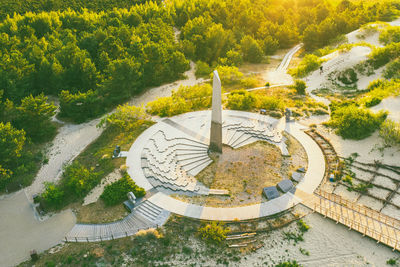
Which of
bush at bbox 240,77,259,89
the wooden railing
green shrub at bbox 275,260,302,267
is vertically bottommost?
green shrub at bbox 275,260,302,267

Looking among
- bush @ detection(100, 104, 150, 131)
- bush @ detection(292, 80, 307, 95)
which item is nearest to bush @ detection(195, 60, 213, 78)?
bush @ detection(292, 80, 307, 95)

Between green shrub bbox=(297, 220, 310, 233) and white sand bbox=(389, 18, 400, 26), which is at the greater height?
white sand bbox=(389, 18, 400, 26)

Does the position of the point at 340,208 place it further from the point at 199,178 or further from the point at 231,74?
the point at 231,74

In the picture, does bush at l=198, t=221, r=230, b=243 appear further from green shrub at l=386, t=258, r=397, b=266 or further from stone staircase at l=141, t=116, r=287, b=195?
green shrub at l=386, t=258, r=397, b=266

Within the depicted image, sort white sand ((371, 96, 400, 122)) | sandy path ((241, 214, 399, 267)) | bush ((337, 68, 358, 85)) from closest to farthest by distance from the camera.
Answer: sandy path ((241, 214, 399, 267)) < white sand ((371, 96, 400, 122)) < bush ((337, 68, 358, 85))

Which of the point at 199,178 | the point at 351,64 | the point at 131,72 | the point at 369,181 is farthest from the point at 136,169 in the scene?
the point at 351,64

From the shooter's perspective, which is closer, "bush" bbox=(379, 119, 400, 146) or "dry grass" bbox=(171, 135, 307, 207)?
"dry grass" bbox=(171, 135, 307, 207)

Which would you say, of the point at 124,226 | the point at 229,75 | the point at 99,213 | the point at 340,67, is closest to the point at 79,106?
the point at 99,213

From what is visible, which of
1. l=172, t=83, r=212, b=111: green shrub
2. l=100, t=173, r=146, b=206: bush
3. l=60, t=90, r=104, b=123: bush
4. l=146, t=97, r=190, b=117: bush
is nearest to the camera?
l=100, t=173, r=146, b=206: bush
